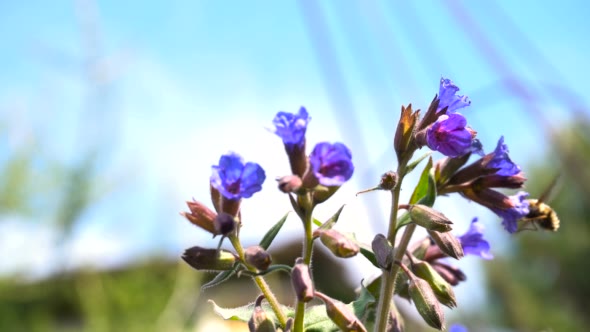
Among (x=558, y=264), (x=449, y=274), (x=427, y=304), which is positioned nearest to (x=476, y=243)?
(x=449, y=274)

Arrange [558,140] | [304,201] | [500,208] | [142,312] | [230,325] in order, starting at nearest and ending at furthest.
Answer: [304,201], [500,208], [558,140], [230,325], [142,312]

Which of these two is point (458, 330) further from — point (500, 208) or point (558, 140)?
point (558, 140)

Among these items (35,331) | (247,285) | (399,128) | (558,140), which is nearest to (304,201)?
(399,128)

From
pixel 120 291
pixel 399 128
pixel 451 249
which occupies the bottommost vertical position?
pixel 120 291

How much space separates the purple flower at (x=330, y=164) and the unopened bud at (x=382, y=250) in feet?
0.21

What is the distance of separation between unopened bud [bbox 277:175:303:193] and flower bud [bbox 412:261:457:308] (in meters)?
0.20

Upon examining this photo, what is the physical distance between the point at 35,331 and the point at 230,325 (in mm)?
1177

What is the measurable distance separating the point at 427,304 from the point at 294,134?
215 millimetres

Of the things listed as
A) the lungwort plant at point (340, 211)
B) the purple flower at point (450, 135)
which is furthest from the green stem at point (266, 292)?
the purple flower at point (450, 135)

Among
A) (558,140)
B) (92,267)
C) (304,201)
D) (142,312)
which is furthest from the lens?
(92,267)

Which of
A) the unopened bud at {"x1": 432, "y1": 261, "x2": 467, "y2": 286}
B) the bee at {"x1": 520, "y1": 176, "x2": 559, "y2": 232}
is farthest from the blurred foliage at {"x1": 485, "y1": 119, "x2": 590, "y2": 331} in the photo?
the unopened bud at {"x1": 432, "y1": 261, "x2": 467, "y2": 286}

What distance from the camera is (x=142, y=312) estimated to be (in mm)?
2982

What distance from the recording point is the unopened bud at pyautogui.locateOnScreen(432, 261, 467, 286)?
76 cm

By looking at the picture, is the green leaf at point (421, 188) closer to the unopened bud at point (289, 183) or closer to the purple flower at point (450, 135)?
the purple flower at point (450, 135)
